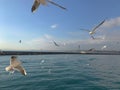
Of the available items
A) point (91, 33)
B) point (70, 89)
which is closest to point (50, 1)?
point (91, 33)

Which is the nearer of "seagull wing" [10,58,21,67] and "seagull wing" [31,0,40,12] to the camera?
"seagull wing" [31,0,40,12]

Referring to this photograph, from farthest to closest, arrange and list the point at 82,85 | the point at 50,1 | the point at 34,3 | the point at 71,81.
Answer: the point at 71,81 → the point at 82,85 → the point at 34,3 → the point at 50,1

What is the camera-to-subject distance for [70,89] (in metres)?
21.1

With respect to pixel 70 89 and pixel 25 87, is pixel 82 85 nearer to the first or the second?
pixel 70 89

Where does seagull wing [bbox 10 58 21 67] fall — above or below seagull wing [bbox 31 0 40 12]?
below

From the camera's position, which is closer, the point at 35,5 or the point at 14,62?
the point at 35,5

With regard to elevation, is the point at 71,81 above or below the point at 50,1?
below

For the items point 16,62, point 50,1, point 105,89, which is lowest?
point 105,89

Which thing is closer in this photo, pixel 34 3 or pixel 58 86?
pixel 34 3

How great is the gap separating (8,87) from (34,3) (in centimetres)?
1779

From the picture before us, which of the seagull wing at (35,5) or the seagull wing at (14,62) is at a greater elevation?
the seagull wing at (35,5)

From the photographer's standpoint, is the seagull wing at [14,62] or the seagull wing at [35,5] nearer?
the seagull wing at [35,5]

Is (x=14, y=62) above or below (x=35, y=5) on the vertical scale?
below

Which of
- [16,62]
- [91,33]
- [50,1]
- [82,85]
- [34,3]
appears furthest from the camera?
[82,85]
